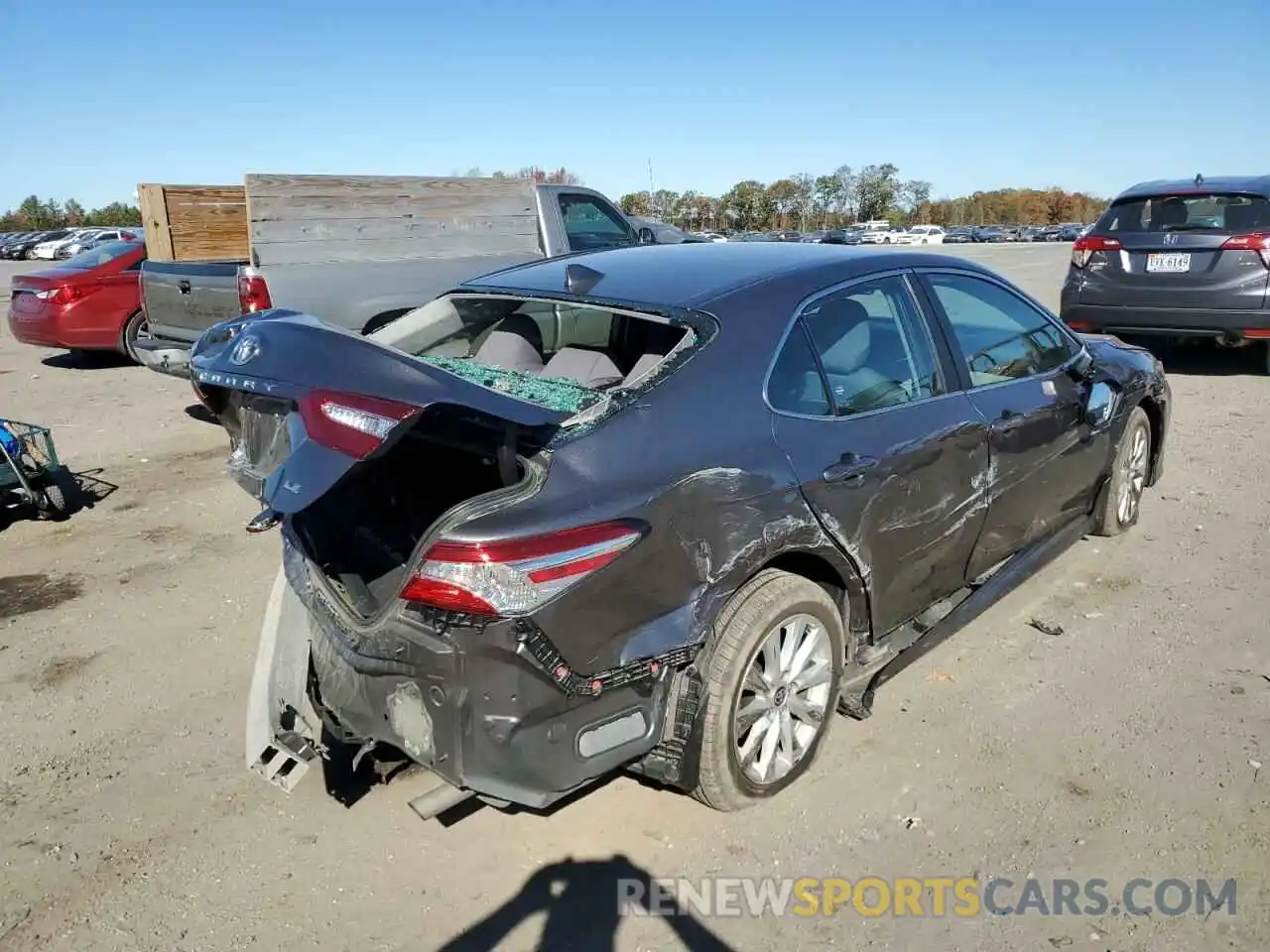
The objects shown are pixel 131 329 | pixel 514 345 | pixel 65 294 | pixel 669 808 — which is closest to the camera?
pixel 669 808

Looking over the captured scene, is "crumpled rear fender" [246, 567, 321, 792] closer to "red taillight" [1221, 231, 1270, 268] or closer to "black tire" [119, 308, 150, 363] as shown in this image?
"red taillight" [1221, 231, 1270, 268]

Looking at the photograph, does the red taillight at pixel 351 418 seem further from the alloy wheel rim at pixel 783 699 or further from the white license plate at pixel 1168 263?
the white license plate at pixel 1168 263

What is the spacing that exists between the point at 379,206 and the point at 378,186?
0.18m

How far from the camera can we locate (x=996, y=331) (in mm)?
4184

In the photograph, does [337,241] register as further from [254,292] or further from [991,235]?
[991,235]

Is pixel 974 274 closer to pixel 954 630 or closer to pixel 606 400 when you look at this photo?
pixel 954 630

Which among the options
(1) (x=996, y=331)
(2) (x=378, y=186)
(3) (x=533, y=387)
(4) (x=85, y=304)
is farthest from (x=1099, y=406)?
(4) (x=85, y=304)

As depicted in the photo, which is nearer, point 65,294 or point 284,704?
point 284,704

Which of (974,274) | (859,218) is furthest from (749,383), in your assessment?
(859,218)

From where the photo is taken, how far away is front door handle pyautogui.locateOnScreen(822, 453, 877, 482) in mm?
3070

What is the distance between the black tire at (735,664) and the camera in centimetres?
278

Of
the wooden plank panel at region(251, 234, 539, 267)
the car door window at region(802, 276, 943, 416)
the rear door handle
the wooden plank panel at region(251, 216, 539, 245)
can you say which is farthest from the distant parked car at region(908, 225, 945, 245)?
the car door window at region(802, 276, 943, 416)

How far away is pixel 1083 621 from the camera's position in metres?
4.35

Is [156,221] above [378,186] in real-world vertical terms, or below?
below
